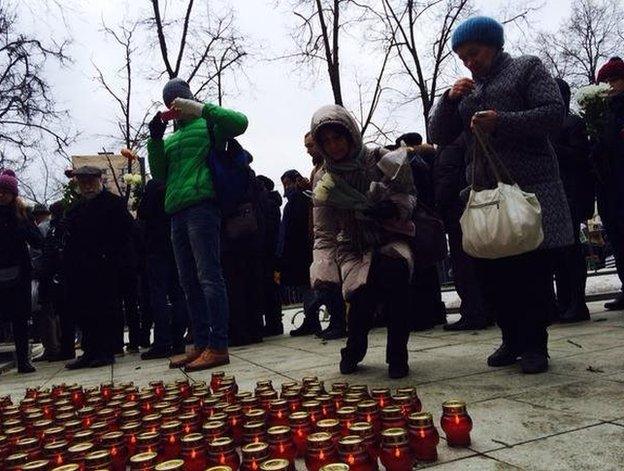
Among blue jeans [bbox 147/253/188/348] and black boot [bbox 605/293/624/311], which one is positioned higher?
blue jeans [bbox 147/253/188/348]

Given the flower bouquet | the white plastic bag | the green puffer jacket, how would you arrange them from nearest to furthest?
the white plastic bag, the green puffer jacket, the flower bouquet

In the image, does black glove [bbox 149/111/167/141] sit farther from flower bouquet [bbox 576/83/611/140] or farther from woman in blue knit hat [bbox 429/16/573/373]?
flower bouquet [bbox 576/83/611/140]

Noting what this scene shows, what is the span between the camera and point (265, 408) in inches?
111

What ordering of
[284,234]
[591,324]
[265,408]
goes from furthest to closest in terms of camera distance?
[284,234], [591,324], [265,408]

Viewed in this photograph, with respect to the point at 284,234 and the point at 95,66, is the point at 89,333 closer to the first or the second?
the point at 284,234

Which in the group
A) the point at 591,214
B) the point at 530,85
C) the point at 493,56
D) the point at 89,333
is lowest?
the point at 89,333

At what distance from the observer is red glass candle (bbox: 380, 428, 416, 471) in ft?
6.52

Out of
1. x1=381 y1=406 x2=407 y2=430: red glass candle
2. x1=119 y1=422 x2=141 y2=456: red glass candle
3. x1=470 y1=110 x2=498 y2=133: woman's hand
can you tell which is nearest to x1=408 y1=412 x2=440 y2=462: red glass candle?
x1=381 y1=406 x2=407 y2=430: red glass candle

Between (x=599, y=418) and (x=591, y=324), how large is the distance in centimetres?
329

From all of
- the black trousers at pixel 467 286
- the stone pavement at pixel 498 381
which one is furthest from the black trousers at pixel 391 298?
the black trousers at pixel 467 286

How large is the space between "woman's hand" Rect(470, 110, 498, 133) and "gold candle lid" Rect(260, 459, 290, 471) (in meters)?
2.36

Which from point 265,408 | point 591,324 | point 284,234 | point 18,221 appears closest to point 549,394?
point 265,408

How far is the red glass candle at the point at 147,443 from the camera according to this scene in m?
2.24

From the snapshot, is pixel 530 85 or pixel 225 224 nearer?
pixel 530 85
